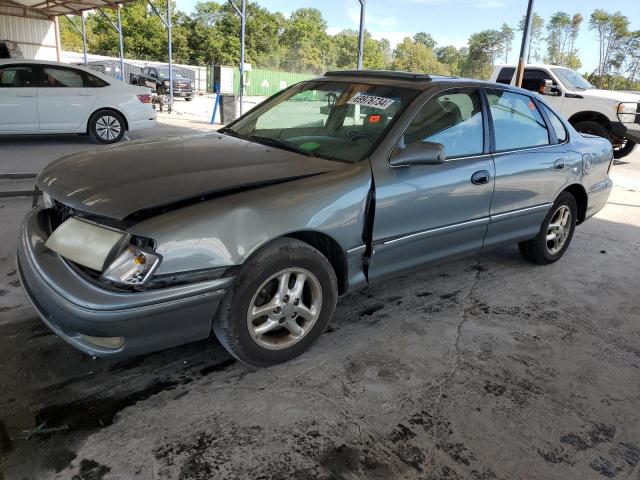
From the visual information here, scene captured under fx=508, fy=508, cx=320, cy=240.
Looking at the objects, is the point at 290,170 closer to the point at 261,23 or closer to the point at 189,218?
the point at 189,218

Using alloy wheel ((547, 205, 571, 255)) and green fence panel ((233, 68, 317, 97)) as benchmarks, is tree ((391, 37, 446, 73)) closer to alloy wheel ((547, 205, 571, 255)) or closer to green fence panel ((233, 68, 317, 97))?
green fence panel ((233, 68, 317, 97))

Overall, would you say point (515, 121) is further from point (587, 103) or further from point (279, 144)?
point (587, 103)

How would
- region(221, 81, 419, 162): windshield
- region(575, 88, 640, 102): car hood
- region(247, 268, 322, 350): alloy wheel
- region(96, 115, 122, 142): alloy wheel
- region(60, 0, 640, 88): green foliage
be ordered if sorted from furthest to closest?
region(60, 0, 640, 88): green foliage → region(575, 88, 640, 102): car hood → region(96, 115, 122, 142): alloy wheel → region(221, 81, 419, 162): windshield → region(247, 268, 322, 350): alloy wheel

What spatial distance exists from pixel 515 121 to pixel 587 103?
8.06m

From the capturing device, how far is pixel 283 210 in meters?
2.59

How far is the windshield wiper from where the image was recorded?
323 cm

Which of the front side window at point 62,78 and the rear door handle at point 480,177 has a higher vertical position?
the front side window at point 62,78

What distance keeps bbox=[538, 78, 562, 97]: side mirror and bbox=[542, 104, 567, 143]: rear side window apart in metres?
7.61

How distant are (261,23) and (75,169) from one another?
2542 inches

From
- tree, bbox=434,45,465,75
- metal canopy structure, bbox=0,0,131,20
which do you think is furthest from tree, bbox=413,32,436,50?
metal canopy structure, bbox=0,0,131,20

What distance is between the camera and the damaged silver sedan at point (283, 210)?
2.29 metres

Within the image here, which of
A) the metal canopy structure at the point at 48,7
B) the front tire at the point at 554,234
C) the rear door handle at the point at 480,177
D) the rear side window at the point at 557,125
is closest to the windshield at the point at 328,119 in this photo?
the rear door handle at the point at 480,177

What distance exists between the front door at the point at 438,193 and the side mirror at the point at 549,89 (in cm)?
873

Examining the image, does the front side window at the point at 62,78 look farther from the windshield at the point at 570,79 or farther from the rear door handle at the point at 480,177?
the windshield at the point at 570,79
